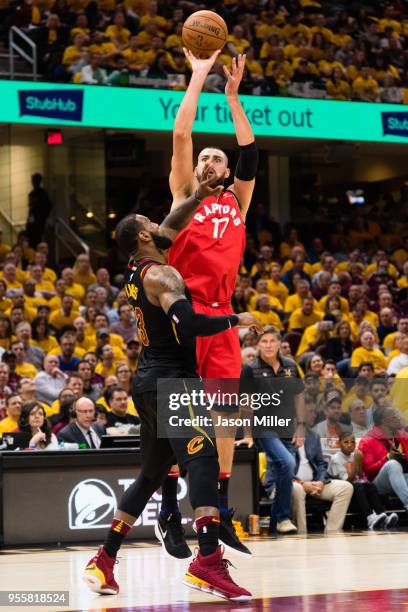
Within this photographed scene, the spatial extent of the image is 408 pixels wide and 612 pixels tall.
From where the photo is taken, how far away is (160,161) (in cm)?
2614

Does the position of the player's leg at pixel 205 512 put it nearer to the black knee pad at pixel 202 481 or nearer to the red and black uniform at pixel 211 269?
the black knee pad at pixel 202 481

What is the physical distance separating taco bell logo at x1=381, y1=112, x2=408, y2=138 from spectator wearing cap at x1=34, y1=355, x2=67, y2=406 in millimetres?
11112

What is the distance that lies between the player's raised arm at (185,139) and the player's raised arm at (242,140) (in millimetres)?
220

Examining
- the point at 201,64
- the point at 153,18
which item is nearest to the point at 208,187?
the point at 201,64

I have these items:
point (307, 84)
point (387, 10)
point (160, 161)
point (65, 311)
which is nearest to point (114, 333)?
point (65, 311)

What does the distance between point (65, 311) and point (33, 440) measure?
6.18 m

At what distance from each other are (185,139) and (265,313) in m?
11.3

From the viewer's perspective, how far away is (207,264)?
745 centimetres

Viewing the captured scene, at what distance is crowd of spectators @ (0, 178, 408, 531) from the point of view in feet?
39.0

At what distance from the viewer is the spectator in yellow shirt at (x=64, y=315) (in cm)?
1722

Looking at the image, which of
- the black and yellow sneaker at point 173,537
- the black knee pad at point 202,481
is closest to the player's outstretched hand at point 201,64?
the black knee pad at point 202,481

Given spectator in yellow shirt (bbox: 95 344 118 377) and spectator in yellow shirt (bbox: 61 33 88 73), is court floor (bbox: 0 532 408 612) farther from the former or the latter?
spectator in yellow shirt (bbox: 61 33 88 73)

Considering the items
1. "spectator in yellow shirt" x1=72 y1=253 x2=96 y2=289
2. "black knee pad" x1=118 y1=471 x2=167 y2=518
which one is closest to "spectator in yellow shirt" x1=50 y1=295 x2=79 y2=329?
"spectator in yellow shirt" x1=72 y1=253 x2=96 y2=289

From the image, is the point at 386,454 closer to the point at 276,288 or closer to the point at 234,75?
the point at 234,75
